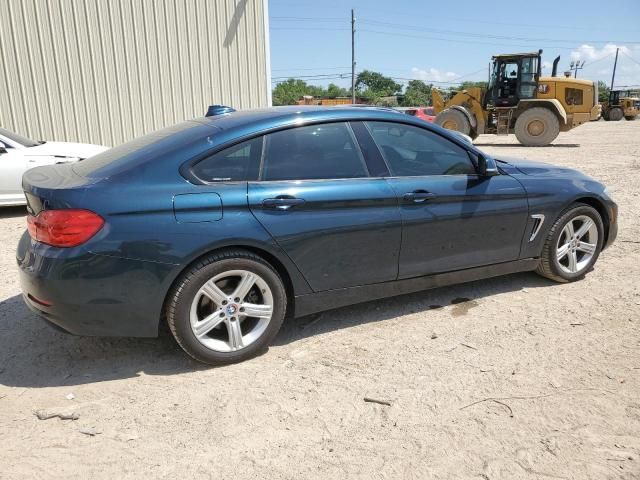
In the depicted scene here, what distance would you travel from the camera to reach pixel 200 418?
261 centimetres

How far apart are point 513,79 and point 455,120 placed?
7.76 ft

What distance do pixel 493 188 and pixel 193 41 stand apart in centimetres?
908

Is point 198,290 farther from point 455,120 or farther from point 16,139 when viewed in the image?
point 455,120

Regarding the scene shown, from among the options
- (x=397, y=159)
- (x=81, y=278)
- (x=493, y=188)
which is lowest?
(x=81, y=278)

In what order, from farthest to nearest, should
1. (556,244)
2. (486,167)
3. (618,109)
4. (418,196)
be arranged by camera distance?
1. (618,109)
2. (556,244)
3. (486,167)
4. (418,196)

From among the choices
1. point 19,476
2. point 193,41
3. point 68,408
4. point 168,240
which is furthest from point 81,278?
point 193,41

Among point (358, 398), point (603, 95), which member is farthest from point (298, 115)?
point (603, 95)

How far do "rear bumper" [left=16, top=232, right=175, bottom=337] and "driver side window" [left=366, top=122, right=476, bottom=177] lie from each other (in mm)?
1675

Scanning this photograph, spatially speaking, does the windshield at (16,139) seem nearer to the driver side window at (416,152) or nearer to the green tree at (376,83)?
the driver side window at (416,152)

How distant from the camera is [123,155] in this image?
10.5 feet

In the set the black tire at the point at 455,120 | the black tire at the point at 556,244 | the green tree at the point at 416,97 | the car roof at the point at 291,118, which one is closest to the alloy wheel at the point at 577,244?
the black tire at the point at 556,244

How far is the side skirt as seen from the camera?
11.0 feet

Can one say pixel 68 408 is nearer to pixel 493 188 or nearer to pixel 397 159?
pixel 397 159

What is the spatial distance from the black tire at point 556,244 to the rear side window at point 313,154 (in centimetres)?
179
